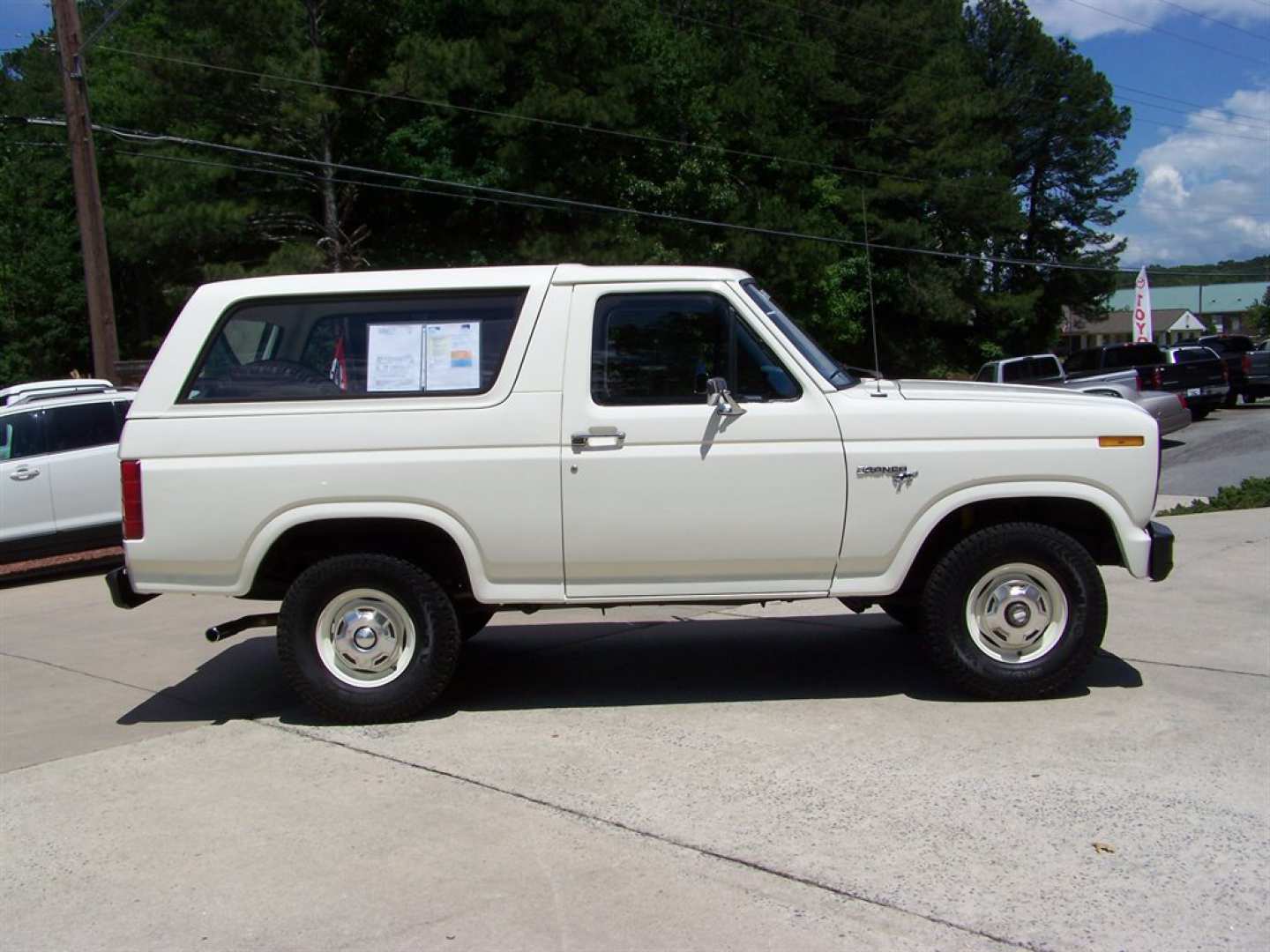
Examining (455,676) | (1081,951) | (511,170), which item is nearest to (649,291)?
(455,676)

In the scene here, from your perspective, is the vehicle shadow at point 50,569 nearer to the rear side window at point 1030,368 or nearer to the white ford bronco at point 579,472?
the white ford bronco at point 579,472

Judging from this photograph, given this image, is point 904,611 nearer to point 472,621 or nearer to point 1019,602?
point 1019,602

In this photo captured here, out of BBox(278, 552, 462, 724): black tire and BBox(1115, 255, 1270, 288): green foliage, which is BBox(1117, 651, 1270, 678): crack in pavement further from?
BBox(1115, 255, 1270, 288): green foliage

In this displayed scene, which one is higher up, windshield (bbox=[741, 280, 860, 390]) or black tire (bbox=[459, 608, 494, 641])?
windshield (bbox=[741, 280, 860, 390])

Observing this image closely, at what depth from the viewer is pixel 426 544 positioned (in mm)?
6207

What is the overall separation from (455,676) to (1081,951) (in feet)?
13.7

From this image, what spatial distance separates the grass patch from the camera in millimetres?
12828

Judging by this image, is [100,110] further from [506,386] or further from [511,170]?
[506,386]

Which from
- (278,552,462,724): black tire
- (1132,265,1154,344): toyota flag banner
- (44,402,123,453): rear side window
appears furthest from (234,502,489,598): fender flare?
(1132,265,1154,344): toyota flag banner

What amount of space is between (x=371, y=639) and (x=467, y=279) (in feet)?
6.01

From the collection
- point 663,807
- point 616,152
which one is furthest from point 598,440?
point 616,152

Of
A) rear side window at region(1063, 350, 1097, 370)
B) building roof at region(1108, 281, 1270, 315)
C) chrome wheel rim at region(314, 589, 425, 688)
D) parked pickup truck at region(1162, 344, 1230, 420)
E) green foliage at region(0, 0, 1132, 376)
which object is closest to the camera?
chrome wheel rim at region(314, 589, 425, 688)

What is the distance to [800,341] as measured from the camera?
20.0ft

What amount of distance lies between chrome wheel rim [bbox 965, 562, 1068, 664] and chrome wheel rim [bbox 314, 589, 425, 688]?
2743 mm
